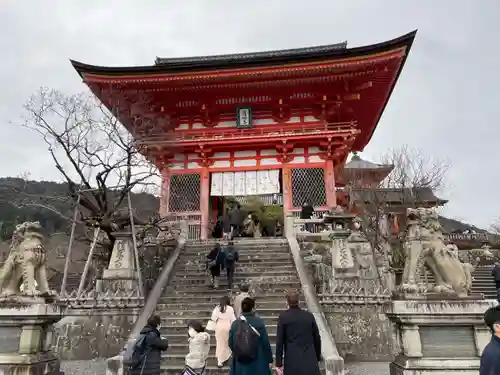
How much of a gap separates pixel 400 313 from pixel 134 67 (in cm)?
1623

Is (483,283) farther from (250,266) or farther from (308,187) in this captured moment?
(250,266)

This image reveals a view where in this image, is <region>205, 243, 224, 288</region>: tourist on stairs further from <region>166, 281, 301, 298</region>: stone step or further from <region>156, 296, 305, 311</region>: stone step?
<region>156, 296, 305, 311</region>: stone step

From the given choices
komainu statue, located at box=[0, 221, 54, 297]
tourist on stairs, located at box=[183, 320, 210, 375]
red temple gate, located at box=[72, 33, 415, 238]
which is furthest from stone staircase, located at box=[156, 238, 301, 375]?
red temple gate, located at box=[72, 33, 415, 238]

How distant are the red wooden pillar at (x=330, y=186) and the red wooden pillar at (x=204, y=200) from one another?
223 inches

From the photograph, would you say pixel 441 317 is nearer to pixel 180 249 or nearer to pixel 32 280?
pixel 32 280

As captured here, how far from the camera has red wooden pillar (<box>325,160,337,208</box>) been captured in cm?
1780

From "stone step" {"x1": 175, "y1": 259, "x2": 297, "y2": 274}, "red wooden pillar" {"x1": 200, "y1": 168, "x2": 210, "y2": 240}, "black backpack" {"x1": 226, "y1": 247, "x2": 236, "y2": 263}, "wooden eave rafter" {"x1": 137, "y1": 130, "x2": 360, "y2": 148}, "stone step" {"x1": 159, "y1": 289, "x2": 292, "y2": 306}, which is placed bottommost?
"stone step" {"x1": 159, "y1": 289, "x2": 292, "y2": 306}

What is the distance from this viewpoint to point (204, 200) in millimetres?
18359

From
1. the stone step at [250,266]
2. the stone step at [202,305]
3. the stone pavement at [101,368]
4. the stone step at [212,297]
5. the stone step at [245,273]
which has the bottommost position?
the stone pavement at [101,368]

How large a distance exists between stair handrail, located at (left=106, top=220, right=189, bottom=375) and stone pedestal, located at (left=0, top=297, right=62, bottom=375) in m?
1.14

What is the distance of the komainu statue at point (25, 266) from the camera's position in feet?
22.1

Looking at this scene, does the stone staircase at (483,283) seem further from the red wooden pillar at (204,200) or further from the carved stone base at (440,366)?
the red wooden pillar at (204,200)

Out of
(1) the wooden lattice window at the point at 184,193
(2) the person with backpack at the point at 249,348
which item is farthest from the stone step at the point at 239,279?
(1) the wooden lattice window at the point at 184,193

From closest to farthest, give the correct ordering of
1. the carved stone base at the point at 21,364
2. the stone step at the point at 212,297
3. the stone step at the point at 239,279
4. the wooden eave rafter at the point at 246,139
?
1. the carved stone base at the point at 21,364
2. the stone step at the point at 212,297
3. the stone step at the point at 239,279
4. the wooden eave rafter at the point at 246,139
